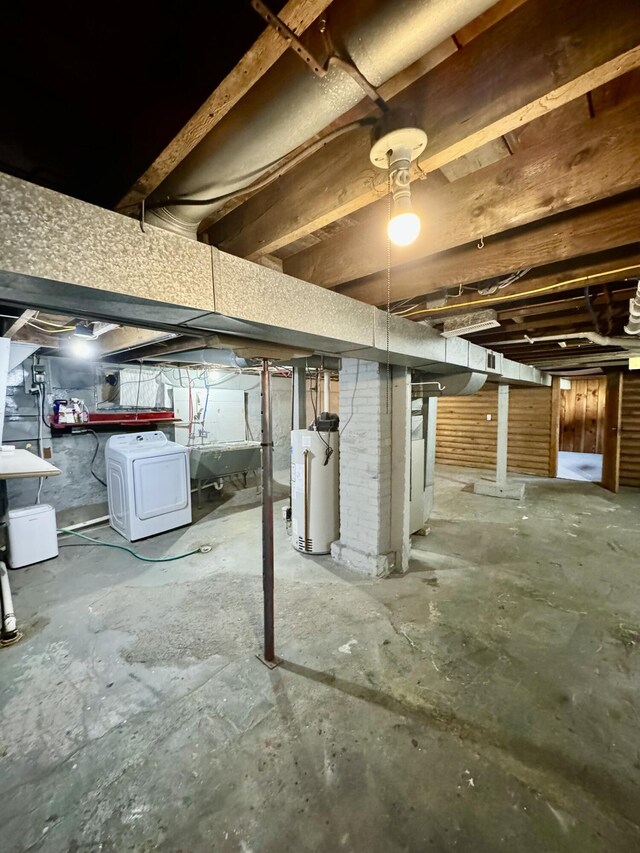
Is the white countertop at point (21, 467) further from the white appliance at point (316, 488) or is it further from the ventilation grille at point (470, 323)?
the ventilation grille at point (470, 323)

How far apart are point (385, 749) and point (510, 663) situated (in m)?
0.99

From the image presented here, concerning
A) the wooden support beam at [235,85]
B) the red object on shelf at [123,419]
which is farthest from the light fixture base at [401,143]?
the red object on shelf at [123,419]

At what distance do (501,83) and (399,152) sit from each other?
0.83 feet

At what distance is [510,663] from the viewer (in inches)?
79.1

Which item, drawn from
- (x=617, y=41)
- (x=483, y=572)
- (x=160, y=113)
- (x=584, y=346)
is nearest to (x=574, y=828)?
(x=483, y=572)

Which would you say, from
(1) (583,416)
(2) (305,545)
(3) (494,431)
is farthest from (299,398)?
(1) (583,416)

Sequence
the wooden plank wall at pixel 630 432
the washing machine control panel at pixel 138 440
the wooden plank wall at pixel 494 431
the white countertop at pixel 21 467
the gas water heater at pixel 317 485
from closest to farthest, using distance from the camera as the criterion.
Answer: the white countertop at pixel 21 467
the gas water heater at pixel 317 485
the washing machine control panel at pixel 138 440
the wooden plank wall at pixel 630 432
the wooden plank wall at pixel 494 431

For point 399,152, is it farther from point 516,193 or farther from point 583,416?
point 583,416

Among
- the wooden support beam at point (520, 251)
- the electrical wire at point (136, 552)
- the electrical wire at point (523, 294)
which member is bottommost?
the electrical wire at point (136, 552)

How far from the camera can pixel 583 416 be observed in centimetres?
Answer: 984

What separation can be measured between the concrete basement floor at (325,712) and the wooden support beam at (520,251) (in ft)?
7.22

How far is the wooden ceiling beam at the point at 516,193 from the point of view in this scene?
1.00 meters

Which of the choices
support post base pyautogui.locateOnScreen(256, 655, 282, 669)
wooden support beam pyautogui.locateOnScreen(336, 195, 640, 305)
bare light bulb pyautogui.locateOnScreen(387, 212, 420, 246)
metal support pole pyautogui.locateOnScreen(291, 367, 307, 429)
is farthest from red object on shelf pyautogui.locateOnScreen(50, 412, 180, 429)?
bare light bulb pyautogui.locateOnScreen(387, 212, 420, 246)

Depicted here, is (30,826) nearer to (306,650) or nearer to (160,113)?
(306,650)
